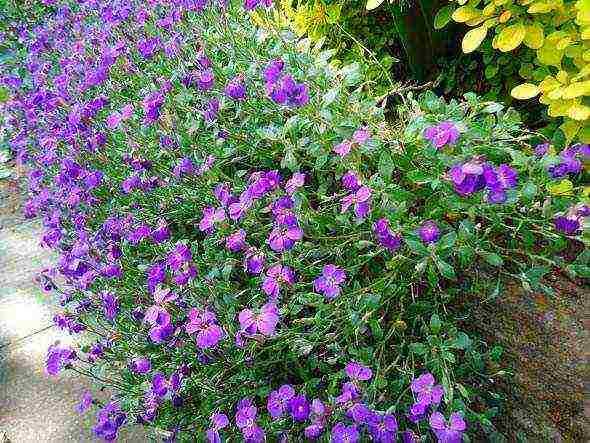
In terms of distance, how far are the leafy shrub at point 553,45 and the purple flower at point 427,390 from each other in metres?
0.76

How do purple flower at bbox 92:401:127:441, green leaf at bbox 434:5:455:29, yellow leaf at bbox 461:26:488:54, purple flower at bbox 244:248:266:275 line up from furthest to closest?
green leaf at bbox 434:5:455:29 < yellow leaf at bbox 461:26:488:54 < purple flower at bbox 92:401:127:441 < purple flower at bbox 244:248:266:275

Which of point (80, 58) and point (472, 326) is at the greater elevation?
point (80, 58)

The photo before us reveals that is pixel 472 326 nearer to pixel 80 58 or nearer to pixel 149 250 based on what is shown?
pixel 149 250

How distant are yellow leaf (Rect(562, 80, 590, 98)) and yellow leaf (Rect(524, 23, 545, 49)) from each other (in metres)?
0.18

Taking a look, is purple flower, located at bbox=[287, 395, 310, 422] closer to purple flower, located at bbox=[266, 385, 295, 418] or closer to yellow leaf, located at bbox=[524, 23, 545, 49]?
purple flower, located at bbox=[266, 385, 295, 418]

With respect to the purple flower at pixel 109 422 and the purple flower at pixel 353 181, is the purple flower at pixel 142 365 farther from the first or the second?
the purple flower at pixel 353 181

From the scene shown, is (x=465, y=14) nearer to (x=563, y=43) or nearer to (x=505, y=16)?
(x=505, y=16)

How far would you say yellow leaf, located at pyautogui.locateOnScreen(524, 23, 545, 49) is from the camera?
1.65 meters

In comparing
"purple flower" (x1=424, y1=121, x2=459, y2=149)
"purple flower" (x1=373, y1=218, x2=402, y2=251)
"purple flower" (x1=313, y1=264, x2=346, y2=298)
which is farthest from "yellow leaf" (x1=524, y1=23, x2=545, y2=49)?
"purple flower" (x1=313, y1=264, x2=346, y2=298)

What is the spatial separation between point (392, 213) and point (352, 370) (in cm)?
35

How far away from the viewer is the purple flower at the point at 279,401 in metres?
1.35

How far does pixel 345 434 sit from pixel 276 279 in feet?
1.17

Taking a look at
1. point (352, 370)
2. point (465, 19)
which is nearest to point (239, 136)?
point (465, 19)

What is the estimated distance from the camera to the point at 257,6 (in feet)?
6.83
